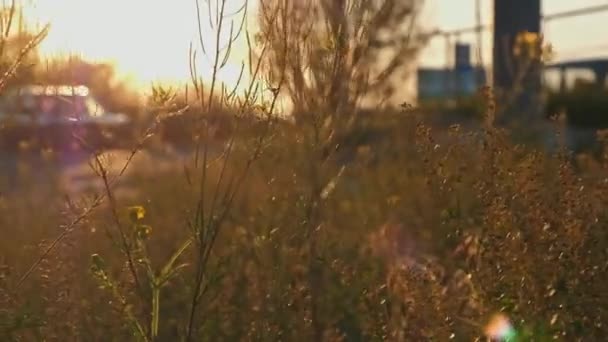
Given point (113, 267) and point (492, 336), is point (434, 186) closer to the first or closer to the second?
point (492, 336)

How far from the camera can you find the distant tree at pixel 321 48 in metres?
4.52

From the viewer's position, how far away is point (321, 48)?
468cm

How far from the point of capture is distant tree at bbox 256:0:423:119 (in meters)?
4.52

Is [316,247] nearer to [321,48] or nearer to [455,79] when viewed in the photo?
[321,48]

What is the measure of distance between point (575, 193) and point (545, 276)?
1.15ft

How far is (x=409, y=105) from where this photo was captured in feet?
17.1

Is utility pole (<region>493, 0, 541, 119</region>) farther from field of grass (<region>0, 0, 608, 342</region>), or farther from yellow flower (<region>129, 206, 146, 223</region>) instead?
yellow flower (<region>129, 206, 146, 223</region>)

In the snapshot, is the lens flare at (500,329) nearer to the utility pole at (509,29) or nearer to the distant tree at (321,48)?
the distant tree at (321,48)

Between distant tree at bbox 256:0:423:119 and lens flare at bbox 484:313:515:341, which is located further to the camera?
distant tree at bbox 256:0:423:119

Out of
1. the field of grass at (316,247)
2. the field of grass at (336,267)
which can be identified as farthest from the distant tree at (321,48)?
the field of grass at (336,267)

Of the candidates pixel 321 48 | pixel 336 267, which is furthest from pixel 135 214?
pixel 336 267

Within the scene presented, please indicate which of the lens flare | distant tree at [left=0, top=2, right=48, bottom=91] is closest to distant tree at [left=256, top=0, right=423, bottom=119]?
distant tree at [left=0, top=2, right=48, bottom=91]

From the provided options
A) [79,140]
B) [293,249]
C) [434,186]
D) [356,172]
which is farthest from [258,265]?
[356,172]

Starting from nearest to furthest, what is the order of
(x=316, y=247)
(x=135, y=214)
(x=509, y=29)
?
1. (x=135, y=214)
2. (x=316, y=247)
3. (x=509, y=29)
